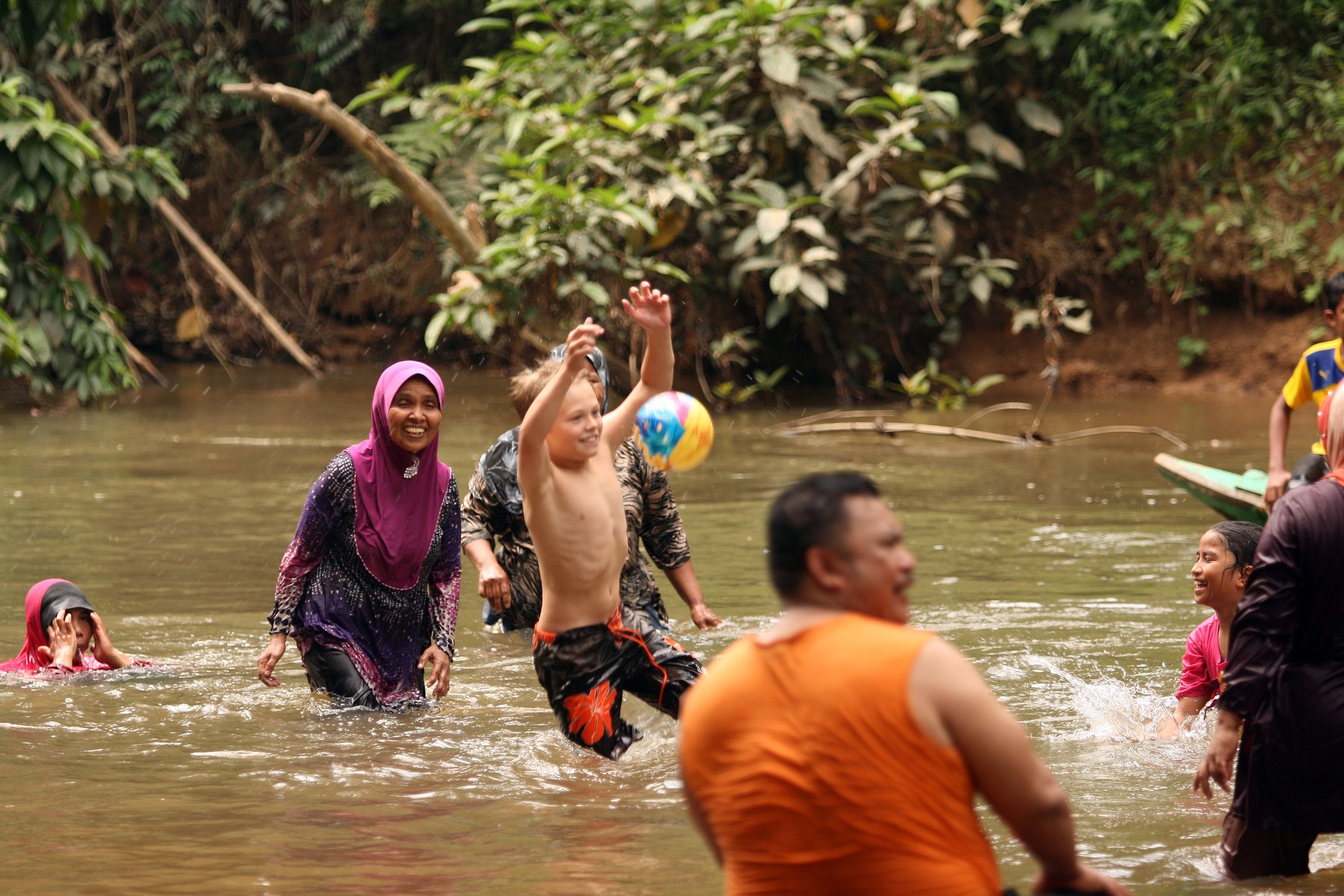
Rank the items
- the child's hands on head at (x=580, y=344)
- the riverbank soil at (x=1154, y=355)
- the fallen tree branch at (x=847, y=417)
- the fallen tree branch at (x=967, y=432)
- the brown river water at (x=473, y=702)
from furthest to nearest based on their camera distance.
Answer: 1. the riverbank soil at (x=1154, y=355)
2. the fallen tree branch at (x=847, y=417)
3. the fallen tree branch at (x=967, y=432)
4. the brown river water at (x=473, y=702)
5. the child's hands on head at (x=580, y=344)

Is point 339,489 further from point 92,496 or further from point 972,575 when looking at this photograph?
point 92,496

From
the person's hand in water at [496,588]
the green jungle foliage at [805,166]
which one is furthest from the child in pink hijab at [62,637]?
the green jungle foliage at [805,166]

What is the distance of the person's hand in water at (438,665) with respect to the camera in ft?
19.4

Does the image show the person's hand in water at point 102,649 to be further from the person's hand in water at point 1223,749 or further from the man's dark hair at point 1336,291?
the man's dark hair at point 1336,291

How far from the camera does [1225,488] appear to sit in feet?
30.2

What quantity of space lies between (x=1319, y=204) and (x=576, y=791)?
14769 millimetres

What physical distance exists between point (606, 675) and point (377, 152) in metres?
11.2

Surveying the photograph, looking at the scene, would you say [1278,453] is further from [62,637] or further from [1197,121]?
[1197,121]

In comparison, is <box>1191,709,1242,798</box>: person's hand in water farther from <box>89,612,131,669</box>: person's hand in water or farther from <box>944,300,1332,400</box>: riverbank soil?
<box>944,300,1332,400</box>: riverbank soil

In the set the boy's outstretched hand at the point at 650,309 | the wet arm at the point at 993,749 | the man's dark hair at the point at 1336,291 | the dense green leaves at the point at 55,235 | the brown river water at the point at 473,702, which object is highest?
the dense green leaves at the point at 55,235

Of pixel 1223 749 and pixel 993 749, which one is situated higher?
pixel 993 749

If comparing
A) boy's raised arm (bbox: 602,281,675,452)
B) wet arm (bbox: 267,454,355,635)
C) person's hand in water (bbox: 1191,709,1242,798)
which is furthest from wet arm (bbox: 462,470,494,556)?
person's hand in water (bbox: 1191,709,1242,798)

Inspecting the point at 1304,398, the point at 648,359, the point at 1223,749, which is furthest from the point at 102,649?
the point at 1304,398

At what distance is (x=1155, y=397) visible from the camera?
17.4m
